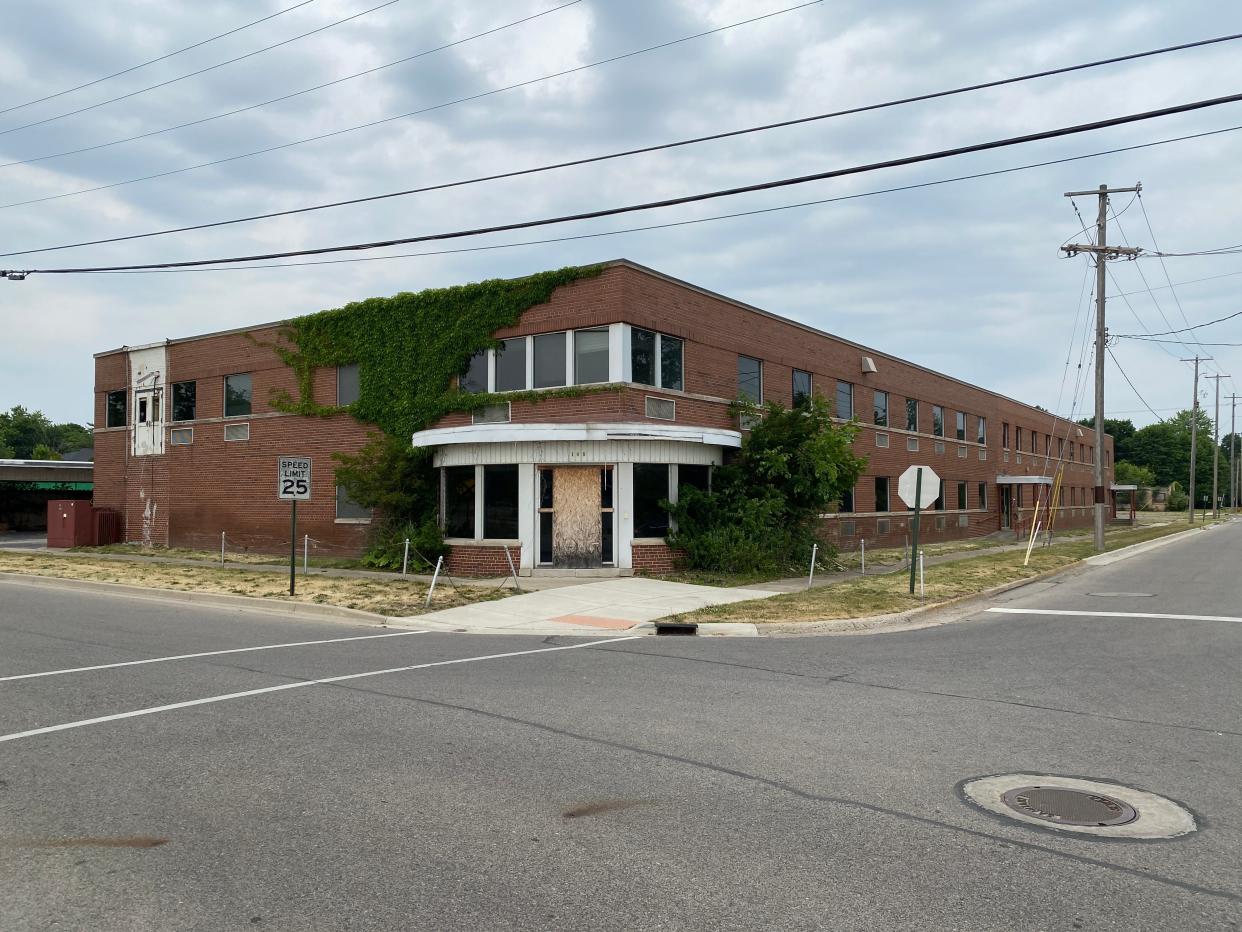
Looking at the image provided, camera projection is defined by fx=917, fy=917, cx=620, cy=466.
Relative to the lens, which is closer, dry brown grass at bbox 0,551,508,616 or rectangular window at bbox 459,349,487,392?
dry brown grass at bbox 0,551,508,616

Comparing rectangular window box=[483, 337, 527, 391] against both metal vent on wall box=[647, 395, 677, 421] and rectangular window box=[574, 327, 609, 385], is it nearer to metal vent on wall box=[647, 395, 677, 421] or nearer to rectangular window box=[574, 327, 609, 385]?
rectangular window box=[574, 327, 609, 385]

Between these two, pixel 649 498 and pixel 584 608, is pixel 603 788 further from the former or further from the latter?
pixel 649 498

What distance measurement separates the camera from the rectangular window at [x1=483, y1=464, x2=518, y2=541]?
2203cm

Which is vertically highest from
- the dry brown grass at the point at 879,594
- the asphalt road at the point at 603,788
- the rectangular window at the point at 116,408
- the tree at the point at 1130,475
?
the rectangular window at the point at 116,408

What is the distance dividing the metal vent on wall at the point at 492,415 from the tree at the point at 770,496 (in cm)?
487

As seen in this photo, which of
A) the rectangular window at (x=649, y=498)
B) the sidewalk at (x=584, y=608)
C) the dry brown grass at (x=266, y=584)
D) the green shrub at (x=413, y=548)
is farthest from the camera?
the green shrub at (x=413, y=548)

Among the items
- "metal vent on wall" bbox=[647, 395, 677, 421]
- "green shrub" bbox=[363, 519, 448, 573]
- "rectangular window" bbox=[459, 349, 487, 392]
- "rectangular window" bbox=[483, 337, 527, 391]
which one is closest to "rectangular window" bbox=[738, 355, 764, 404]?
"metal vent on wall" bbox=[647, 395, 677, 421]

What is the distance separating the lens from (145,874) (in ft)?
14.7

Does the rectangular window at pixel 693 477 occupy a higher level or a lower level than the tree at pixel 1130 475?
lower

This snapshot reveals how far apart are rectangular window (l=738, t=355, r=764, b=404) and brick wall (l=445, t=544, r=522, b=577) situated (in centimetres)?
800

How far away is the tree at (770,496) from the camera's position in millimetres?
21516

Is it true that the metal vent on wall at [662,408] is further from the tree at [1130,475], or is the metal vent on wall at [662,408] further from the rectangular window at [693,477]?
the tree at [1130,475]

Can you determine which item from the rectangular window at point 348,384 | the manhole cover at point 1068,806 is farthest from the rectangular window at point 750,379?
the manhole cover at point 1068,806

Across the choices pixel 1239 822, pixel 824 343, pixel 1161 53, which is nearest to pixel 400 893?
pixel 1239 822
